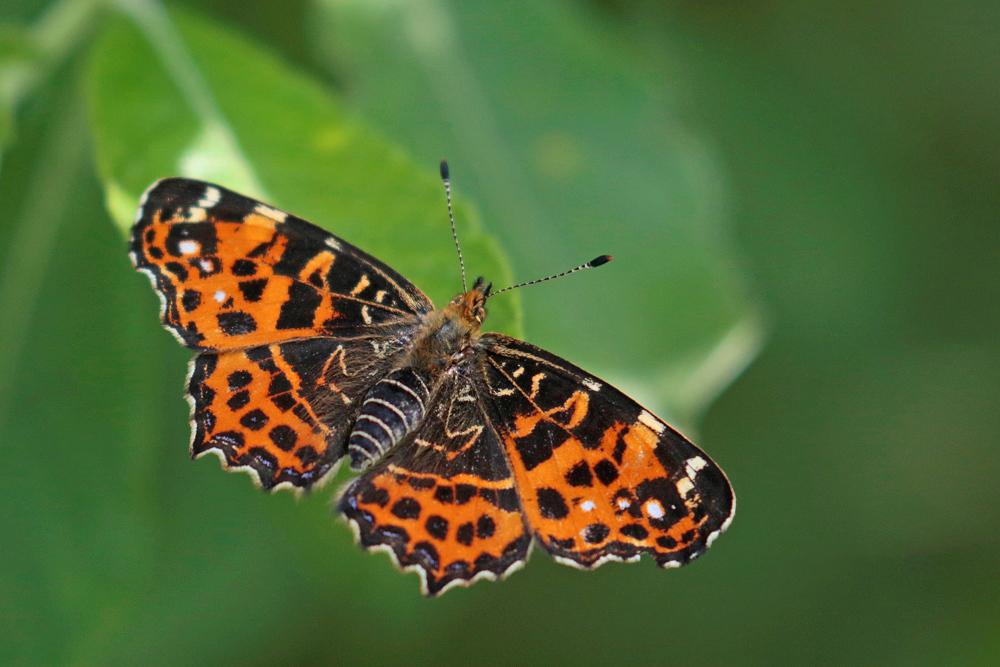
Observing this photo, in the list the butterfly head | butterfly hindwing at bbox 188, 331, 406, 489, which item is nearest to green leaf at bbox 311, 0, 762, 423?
the butterfly head

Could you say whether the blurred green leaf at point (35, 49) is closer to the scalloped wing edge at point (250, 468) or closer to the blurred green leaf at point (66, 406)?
the blurred green leaf at point (66, 406)

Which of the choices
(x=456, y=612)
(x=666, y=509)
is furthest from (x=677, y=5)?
(x=456, y=612)

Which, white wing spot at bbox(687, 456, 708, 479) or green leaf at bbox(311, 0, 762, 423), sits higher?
green leaf at bbox(311, 0, 762, 423)

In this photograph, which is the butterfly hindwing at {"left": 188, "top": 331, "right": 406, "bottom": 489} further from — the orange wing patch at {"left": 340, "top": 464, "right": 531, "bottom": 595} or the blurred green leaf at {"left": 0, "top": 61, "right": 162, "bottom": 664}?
the blurred green leaf at {"left": 0, "top": 61, "right": 162, "bottom": 664}

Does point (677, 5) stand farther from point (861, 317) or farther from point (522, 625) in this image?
point (522, 625)

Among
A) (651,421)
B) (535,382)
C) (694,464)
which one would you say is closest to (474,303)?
(535,382)

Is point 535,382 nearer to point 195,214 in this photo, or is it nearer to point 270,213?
point 270,213
